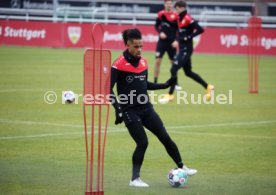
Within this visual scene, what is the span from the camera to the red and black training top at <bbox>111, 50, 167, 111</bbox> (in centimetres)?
1064

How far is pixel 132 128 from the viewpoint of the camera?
10.6 m

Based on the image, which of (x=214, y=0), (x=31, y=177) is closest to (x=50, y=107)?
(x=31, y=177)

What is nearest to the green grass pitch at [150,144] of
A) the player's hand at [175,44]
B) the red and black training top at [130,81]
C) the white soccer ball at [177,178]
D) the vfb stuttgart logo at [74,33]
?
the white soccer ball at [177,178]

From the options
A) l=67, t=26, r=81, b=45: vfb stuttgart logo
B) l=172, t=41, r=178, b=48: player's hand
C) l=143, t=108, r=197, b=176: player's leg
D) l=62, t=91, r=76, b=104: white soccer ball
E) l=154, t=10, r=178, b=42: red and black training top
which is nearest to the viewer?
l=143, t=108, r=197, b=176: player's leg

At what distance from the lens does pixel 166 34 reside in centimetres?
2441

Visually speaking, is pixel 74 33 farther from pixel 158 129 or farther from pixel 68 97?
pixel 158 129

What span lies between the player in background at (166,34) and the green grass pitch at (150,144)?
126cm

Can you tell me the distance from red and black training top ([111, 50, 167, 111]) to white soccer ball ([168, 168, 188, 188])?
109 cm

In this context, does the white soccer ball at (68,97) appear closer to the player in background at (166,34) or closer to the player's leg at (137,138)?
the player in background at (166,34)

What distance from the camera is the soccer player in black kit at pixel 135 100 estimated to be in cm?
1057

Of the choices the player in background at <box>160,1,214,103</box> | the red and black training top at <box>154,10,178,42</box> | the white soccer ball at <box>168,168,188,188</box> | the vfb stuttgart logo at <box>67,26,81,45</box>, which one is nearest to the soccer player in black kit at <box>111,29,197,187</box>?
the white soccer ball at <box>168,168,188,188</box>

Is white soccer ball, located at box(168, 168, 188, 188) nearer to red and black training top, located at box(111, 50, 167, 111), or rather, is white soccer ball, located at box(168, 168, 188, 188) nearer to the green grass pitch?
the green grass pitch

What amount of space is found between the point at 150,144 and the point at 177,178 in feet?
13.4

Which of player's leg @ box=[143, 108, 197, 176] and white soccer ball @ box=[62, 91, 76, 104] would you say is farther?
white soccer ball @ box=[62, 91, 76, 104]
